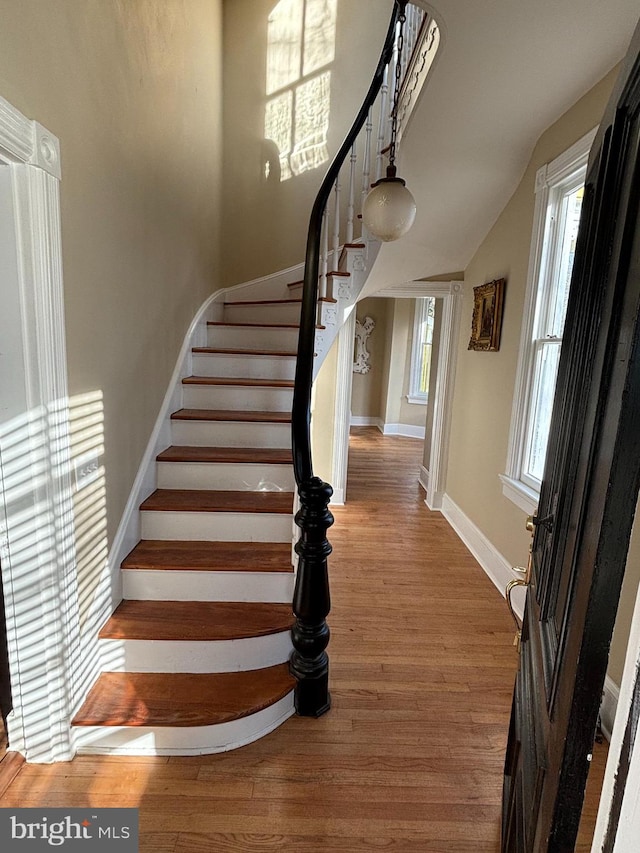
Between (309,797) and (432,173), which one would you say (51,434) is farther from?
(432,173)

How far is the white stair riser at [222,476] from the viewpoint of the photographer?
2467 millimetres

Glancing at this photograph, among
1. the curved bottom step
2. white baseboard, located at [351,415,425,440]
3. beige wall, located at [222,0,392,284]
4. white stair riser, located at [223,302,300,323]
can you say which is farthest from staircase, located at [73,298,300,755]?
white baseboard, located at [351,415,425,440]

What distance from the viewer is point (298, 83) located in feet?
12.9

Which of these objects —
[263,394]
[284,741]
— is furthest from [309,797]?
[263,394]

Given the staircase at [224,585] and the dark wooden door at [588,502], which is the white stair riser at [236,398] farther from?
the dark wooden door at [588,502]

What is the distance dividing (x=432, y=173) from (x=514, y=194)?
0.60 metres

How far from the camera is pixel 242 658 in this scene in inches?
74.7

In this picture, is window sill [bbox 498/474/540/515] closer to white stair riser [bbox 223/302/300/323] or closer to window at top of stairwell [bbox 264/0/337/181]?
white stair riser [bbox 223/302/300/323]

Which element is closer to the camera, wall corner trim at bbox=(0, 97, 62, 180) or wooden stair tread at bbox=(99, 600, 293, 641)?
wall corner trim at bbox=(0, 97, 62, 180)

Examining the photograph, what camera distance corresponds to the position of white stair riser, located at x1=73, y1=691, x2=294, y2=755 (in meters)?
1.68

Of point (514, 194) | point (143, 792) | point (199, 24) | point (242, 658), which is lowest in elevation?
point (143, 792)

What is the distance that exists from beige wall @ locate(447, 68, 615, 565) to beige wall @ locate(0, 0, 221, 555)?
2.03 m

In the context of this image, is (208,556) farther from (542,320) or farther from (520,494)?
(542,320)

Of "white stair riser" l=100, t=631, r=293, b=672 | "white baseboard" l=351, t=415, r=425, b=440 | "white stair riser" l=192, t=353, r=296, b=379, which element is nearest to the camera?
"white stair riser" l=100, t=631, r=293, b=672
